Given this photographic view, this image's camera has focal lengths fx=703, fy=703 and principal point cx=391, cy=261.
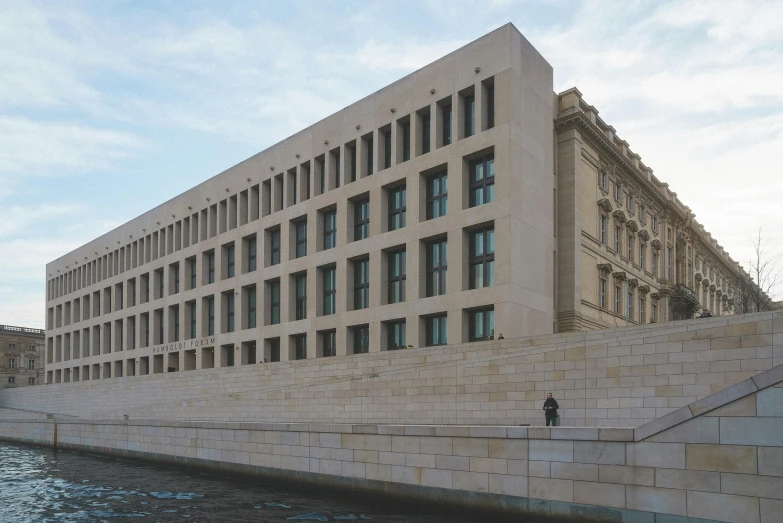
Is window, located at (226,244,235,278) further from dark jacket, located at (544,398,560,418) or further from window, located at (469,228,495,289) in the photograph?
dark jacket, located at (544,398,560,418)

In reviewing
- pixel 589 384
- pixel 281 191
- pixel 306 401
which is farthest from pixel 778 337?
pixel 281 191

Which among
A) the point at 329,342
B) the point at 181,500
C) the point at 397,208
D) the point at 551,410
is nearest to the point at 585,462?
the point at 551,410

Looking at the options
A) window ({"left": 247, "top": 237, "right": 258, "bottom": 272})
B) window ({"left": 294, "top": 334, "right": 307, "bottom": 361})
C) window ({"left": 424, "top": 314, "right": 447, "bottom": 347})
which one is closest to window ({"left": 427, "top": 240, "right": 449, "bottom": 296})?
window ({"left": 424, "top": 314, "right": 447, "bottom": 347})

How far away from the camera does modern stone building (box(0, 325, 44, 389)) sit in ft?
382

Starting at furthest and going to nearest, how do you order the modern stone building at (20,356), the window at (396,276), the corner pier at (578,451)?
the modern stone building at (20,356), the window at (396,276), the corner pier at (578,451)

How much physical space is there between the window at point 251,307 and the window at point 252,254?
5.27 feet

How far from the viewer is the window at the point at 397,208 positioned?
42.0 metres

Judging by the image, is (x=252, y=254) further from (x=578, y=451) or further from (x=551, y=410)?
(x=578, y=451)

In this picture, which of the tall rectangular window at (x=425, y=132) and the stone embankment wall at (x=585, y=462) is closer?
the stone embankment wall at (x=585, y=462)

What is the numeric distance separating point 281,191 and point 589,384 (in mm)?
32688

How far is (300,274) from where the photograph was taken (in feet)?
161

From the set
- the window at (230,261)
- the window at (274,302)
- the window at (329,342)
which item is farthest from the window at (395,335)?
the window at (230,261)

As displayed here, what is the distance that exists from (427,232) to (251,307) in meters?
19.5

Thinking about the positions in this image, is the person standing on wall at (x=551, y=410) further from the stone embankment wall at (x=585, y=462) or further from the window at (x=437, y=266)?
the window at (x=437, y=266)
